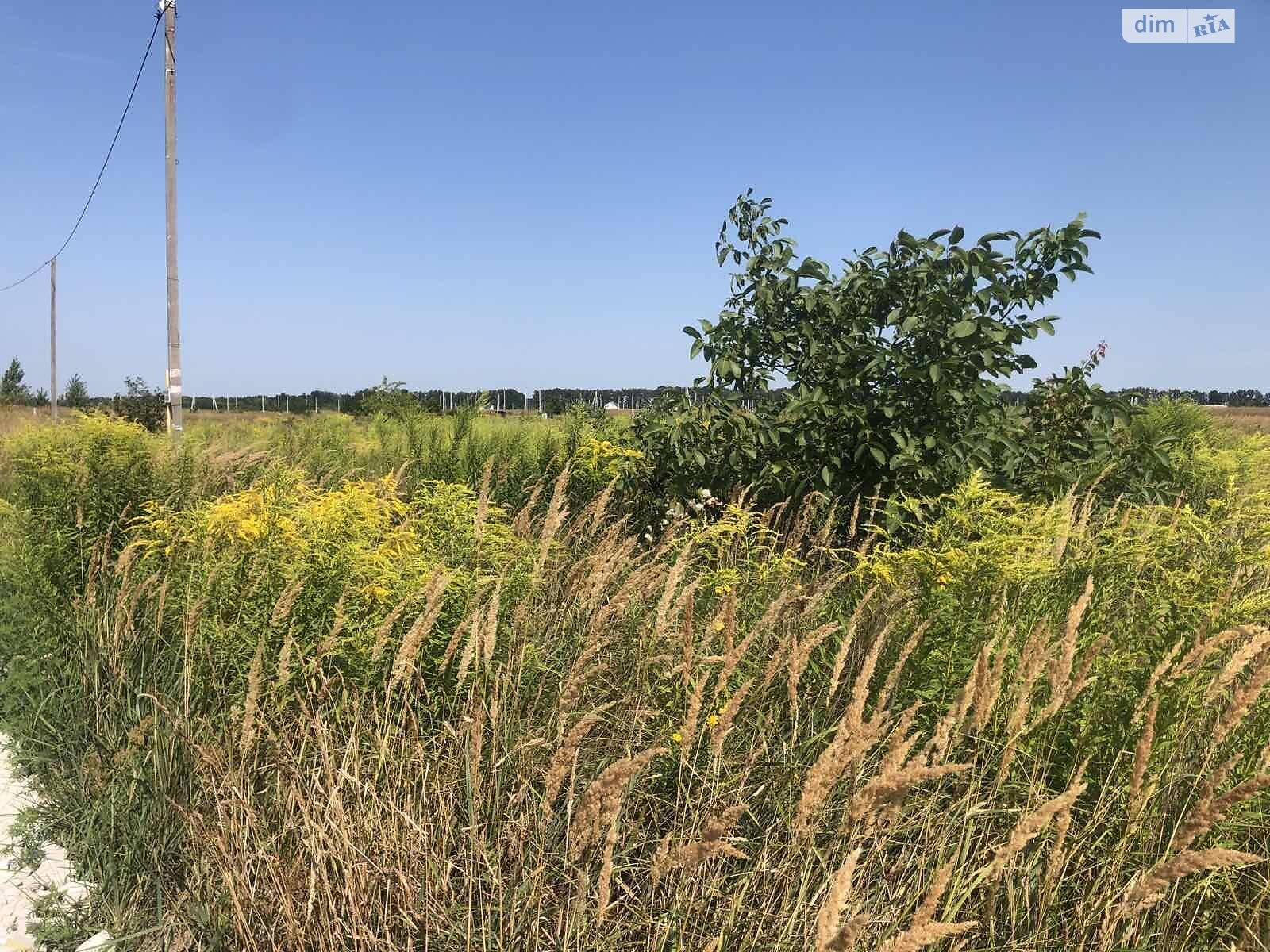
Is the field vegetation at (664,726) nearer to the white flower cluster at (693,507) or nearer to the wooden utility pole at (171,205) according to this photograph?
the white flower cluster at (693,507)

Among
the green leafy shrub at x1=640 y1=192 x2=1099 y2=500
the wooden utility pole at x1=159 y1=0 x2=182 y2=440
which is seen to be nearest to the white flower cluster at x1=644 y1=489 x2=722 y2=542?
the green leafy shrub at x1=640 y1=192 x2=1099 y2=500

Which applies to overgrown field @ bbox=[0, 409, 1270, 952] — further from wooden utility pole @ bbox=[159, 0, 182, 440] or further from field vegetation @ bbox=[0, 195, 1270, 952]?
wooden utility pole @ bbox=[159, 0, 182, 440]

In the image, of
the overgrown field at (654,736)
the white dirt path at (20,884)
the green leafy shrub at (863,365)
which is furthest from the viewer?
the green leafy shrub at (863,365)

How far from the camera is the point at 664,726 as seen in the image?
2393 mm

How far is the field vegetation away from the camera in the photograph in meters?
1.78

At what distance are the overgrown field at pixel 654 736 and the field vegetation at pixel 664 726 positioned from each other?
0.06 ft

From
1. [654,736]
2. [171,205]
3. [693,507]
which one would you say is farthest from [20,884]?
[171,205]

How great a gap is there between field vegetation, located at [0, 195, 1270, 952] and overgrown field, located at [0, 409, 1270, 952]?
17mm

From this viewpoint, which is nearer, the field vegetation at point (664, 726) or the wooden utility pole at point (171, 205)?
the field vegetation at point (664, 726)

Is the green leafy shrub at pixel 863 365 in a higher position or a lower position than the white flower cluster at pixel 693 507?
higher

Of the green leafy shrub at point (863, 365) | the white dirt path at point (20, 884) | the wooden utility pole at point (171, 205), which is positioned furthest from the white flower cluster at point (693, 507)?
the wooden utility pole at point (171, 205)

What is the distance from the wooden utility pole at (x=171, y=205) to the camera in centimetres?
967

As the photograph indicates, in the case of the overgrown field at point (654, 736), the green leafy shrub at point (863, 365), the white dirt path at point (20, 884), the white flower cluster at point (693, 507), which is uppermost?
the green leafy shrub at point (863, 365)

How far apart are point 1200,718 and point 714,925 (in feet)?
4.40
